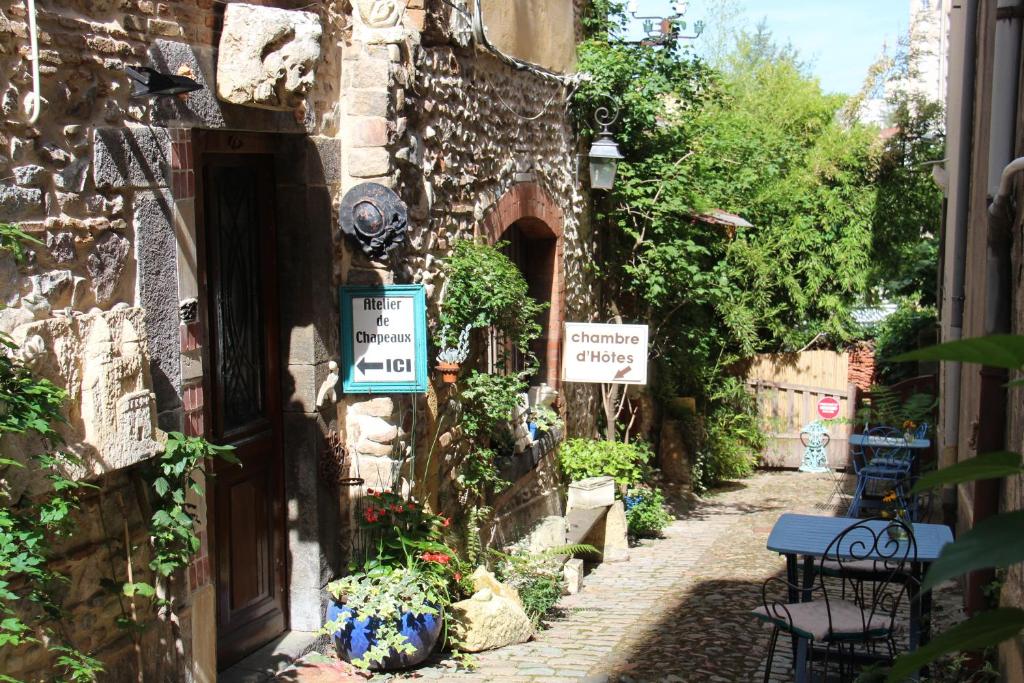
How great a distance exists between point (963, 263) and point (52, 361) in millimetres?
6238

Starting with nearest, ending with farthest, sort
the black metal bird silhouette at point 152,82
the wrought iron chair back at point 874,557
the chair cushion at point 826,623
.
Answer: the black metal bird silhouette at point 152,82 < the chair cushion at point 826,623 < the wrought iron chair back at point 874,557

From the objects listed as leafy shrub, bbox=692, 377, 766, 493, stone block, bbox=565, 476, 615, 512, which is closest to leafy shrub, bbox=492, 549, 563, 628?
stone block, bbox=565, 476, 615, 512

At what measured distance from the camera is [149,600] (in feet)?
12.9

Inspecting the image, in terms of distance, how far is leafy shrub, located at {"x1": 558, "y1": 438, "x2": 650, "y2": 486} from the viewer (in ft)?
30.3

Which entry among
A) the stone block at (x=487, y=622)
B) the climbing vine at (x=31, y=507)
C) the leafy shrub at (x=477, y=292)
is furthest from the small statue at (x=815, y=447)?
the climbing vine at (x=31, y=507)

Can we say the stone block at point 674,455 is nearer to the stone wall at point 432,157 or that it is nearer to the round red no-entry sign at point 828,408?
the round red no-entry sign at point 828,408

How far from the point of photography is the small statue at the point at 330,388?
5340 millimetres

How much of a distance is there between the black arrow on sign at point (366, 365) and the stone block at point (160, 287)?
4.68ft

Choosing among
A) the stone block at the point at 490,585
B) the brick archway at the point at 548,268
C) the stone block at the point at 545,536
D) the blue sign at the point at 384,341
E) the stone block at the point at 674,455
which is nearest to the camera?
the blue sign at the point at 384,341

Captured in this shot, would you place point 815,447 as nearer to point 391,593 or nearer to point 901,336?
point 901,336

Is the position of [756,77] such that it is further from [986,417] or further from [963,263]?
[986,417]

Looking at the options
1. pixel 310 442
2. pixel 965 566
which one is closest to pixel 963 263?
pixel 310 442

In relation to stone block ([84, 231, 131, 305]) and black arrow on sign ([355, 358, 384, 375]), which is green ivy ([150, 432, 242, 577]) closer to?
stone block ([84, 231, 131, 305])

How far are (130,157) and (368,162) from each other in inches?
71.7
